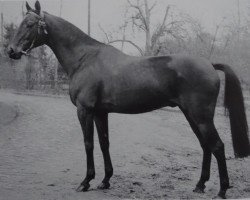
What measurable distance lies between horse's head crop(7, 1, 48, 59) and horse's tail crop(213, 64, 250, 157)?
103 inches

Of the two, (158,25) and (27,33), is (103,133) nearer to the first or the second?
(27,33)

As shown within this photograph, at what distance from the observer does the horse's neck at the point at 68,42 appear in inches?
207

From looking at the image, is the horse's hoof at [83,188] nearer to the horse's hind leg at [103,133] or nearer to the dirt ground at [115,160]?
the dirt ground at [115,160]

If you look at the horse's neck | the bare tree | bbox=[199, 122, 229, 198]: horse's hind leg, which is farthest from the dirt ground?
the bare tree

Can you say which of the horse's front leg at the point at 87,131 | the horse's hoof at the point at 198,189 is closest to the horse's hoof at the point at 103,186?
the horse's front leg at the point at 87,131

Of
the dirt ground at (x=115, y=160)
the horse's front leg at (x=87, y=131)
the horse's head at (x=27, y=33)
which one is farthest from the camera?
the horse's head at (x=27, y=33)

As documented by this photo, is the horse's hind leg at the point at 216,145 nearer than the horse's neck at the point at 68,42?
Yes

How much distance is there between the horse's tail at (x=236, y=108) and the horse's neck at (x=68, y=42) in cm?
189

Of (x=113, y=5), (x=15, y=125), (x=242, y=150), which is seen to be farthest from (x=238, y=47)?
(x=15, y=125)

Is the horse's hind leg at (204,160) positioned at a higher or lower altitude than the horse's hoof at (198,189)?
higher

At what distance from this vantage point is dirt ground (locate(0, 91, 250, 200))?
4996 mm

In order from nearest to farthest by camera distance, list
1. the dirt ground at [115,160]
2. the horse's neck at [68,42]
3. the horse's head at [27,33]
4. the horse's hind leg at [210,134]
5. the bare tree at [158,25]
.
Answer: the horse's hind leg at [210,134] → the dirt ground at [115,160] → the horse's head at [27,33] → the horse's neck at [68,42] → the bare tree at [158,25]

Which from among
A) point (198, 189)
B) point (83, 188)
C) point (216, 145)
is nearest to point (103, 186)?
point (83, 188)

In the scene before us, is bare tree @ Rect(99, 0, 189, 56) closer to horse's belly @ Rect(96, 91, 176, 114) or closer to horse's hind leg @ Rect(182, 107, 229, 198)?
horse's belly @ Rect(96, 91, 176, 114)
